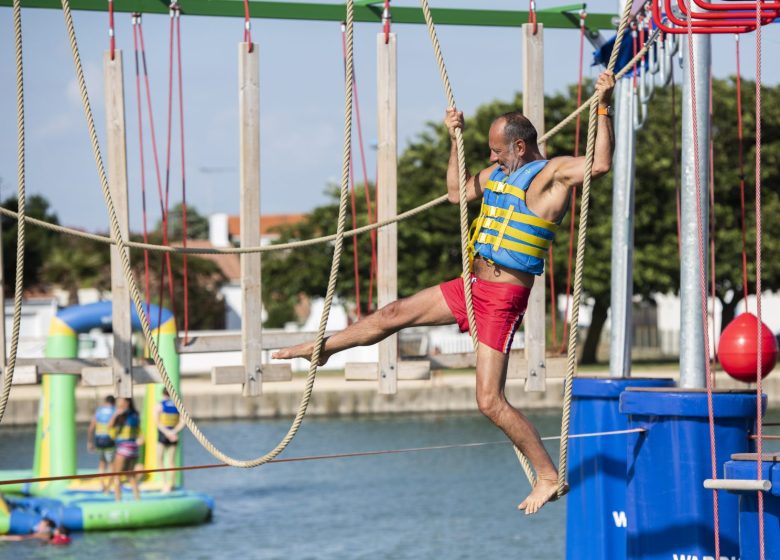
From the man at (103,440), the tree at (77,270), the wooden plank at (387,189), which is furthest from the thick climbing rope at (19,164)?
the tree at (77,270)

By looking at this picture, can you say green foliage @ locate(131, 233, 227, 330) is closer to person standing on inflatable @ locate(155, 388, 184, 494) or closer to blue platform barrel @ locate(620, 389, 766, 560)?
person standing on inflatable @ locate(155, 388, 184, 494)

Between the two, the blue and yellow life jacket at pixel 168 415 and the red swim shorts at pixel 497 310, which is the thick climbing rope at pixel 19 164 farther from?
the blue and yellow life jacket at pixel 168 415

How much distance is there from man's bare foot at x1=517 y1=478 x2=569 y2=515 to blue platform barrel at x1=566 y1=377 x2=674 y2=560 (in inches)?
113

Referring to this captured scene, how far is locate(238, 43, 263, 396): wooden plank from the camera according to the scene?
9625 mm

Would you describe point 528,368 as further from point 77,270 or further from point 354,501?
point 77,270

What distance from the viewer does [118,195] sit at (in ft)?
31.1

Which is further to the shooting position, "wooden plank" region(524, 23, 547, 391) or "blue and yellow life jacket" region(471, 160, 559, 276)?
"wooden plank" region(524, 23, 547, 391)

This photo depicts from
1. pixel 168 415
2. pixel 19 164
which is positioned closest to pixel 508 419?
pixel 19 164

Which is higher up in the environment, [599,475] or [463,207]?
[463,207]

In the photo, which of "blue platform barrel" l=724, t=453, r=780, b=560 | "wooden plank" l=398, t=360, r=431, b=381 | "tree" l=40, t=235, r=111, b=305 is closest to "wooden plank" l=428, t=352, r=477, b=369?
"wooden plank" l=398, t=360, r=431, b=381

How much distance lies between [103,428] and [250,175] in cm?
1049

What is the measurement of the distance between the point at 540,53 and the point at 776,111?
3478cm

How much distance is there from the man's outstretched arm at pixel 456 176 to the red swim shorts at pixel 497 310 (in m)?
0.46

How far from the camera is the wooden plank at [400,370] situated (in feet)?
31.8
